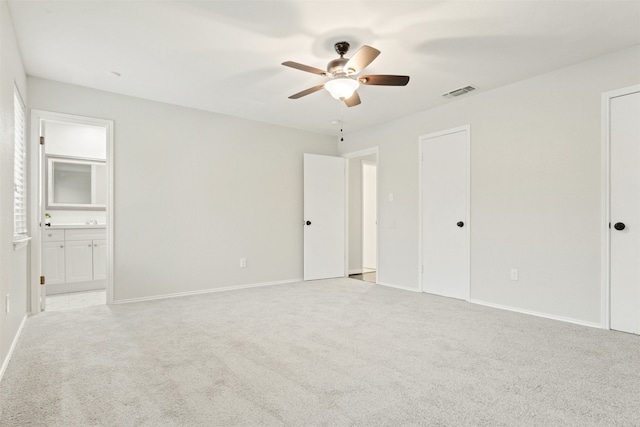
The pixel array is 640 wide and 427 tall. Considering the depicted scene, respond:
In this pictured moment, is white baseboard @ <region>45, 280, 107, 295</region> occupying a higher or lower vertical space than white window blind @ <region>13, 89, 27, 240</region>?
lower

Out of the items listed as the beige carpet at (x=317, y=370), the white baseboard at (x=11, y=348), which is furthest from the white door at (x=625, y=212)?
the white baseboard at (x=11, y=348)

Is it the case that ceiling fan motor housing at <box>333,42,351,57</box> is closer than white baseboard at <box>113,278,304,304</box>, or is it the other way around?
ceiling fan motor housing at <box>333,42,351,57</box>

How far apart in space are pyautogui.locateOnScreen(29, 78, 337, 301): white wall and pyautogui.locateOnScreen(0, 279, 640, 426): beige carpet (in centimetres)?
87

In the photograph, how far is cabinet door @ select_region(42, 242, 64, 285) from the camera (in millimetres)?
4698

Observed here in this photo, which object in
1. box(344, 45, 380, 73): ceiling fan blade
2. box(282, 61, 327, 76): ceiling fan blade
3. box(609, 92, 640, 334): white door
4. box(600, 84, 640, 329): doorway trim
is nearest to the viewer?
box(344, 45, 380, 73): ceiling fan blade

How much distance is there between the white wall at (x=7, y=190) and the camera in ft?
7.60

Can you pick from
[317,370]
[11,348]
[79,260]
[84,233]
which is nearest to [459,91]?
[317,370]

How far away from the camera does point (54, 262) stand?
15.6 ft

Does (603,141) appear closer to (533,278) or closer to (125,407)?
(533,278)

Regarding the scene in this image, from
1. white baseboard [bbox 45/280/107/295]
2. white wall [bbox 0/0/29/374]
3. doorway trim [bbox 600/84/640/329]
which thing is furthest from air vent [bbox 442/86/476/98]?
white baseboard [bbox 45/280/107/295]

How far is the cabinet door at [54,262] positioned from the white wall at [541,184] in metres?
5.40

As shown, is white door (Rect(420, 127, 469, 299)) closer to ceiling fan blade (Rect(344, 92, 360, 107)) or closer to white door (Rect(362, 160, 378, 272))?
ceiling fan blade (Rect(344, 92, 360, 107))

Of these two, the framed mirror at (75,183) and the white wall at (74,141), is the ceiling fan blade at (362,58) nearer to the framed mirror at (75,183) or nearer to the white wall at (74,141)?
the white wall at (74,141)

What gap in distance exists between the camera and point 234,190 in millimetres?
4984
